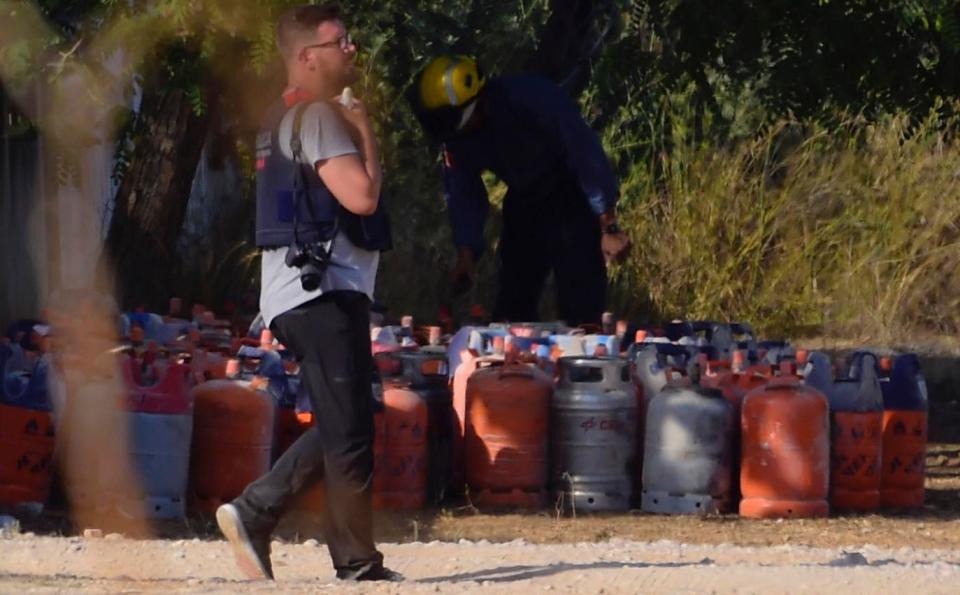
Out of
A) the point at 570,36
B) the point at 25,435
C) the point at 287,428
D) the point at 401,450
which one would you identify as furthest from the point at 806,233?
the point at 25,435

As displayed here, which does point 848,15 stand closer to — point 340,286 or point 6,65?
point 6,65

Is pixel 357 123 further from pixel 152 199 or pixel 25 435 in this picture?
pixel 152 199

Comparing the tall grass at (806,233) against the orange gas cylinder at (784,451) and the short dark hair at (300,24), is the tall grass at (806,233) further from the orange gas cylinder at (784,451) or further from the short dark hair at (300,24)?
the short dark hair at (300,24)

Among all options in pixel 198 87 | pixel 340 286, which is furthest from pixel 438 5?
pixel 340 286

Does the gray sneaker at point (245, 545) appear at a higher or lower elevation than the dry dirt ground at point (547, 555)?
higher

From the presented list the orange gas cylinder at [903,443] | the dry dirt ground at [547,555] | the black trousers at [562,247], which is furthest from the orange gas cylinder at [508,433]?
the black trousers at [562,247]

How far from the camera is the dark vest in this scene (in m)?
5.71

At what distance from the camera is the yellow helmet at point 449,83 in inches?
363

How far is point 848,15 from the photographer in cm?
1033

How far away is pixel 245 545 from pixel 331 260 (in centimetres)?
90

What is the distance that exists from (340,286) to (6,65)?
2984mm

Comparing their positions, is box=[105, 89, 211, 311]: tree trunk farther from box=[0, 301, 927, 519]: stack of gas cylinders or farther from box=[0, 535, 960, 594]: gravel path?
box=[0, 535, 960, 594]: gravel path

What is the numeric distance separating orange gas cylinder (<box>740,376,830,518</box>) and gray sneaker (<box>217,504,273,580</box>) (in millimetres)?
2842

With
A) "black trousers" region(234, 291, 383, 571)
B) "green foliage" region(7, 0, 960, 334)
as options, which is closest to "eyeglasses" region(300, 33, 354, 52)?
"black trousers" region(234, 291, 383, 571)
